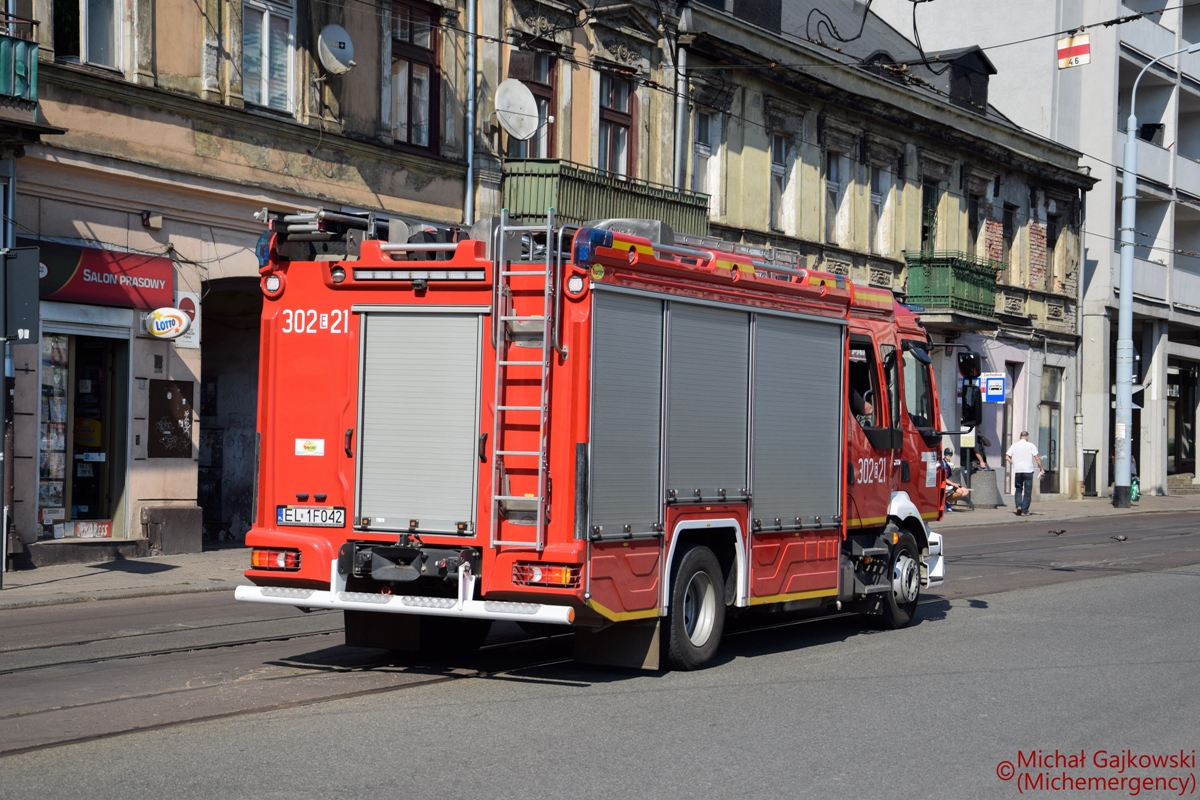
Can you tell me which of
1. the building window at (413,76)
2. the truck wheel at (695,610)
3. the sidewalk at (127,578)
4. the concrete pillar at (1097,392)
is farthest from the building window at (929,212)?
the truck wheel at (695,610)

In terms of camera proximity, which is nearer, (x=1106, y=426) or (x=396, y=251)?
(x=396, y=251)

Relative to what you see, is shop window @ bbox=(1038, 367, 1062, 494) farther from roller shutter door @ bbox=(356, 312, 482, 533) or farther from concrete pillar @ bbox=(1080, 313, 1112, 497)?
roller shutter door @ bbox=(356, 312, 482, 533)

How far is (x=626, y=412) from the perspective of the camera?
29.8ft

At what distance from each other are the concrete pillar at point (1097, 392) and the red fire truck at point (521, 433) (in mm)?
35338

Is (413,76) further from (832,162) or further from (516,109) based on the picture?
(832,162)

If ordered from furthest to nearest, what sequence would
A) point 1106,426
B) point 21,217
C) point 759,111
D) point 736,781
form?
1. point 1106,426
2. point 759,111
3. point 21,217
4. point 736,781

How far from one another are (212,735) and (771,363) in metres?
4.95

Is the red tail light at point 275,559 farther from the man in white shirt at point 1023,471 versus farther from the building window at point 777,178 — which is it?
the man in white shirt at point 1023,471

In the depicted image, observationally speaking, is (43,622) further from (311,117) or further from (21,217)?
(311,117)

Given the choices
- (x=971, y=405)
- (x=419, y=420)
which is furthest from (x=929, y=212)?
(x=419, y=420)

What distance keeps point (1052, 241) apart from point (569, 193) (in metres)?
24.1

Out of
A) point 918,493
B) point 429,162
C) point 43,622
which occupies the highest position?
point 429,162

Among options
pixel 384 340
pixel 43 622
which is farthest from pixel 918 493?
pixel 43 622

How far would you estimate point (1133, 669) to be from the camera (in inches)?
400
